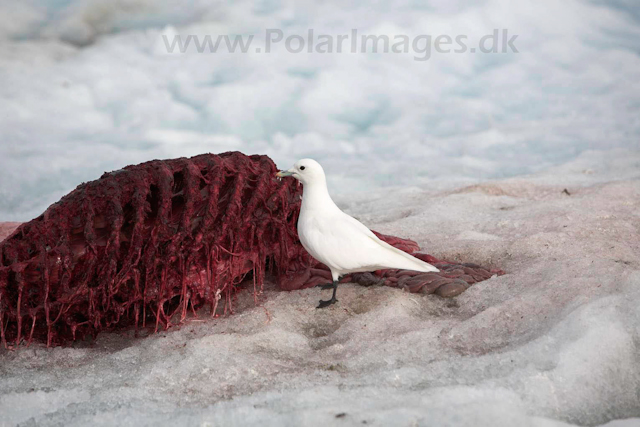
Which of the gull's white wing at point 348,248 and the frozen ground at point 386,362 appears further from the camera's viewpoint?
the gull's white wing at point 348,248

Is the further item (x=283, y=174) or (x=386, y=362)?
(x=283, y=174)

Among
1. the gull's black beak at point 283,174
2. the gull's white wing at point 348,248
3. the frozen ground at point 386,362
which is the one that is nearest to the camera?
the frozen ground at point 386,362

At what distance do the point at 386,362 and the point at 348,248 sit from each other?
0.85 meters

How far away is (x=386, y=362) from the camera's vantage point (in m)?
2.49

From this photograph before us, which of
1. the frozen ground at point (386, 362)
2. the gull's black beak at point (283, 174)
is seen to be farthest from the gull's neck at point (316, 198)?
the frozen ground at point (386, 362)

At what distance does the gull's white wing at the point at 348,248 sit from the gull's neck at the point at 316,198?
7 cm

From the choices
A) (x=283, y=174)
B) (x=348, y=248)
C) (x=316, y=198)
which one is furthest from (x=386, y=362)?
(x=283, y=174)

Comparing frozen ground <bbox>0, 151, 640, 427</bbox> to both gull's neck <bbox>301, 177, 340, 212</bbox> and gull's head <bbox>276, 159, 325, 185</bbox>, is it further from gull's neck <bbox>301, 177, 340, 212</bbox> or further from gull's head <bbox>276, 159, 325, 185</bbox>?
gull's head <bbox>276, 159, 325, 185</bbox>

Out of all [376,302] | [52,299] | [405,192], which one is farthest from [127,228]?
→ [405,192]

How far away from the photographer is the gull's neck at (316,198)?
335 centimetres

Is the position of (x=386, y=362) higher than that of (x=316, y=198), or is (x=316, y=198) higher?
(x=316, y=198)

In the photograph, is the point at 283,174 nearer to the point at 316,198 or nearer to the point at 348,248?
the point at 316,198

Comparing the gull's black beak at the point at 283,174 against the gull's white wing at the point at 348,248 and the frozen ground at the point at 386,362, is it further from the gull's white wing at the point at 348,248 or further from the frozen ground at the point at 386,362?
the frozen ground at the point at 386,362

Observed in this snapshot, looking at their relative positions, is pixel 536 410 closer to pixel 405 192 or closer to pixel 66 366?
pixel 66 366
